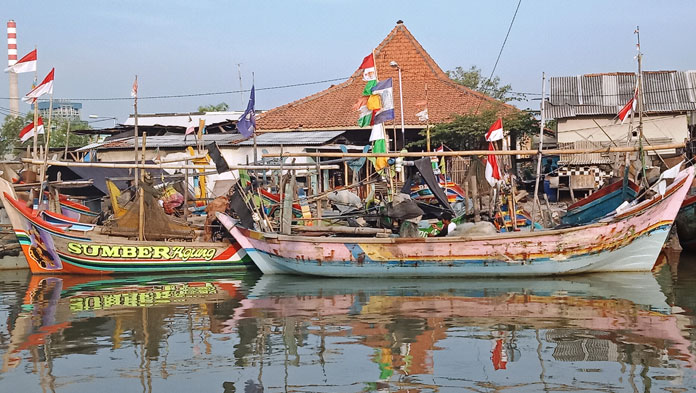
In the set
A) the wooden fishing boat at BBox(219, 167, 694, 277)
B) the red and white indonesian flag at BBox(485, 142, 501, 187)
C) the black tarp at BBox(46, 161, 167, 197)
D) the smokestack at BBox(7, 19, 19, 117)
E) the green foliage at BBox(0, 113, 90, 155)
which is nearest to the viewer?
the wooden fishing boat at BBox(219, 167, 694, 277)

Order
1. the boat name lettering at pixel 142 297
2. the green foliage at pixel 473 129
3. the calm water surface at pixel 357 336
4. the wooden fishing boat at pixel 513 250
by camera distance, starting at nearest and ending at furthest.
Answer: the calm water surface at pixel 357 336 → the boat name lettering at pixel 142 297 → the wooden fishing boat at pixel 513 250 → the green foliage at pixel 473 129

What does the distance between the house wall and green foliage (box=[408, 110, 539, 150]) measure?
1.17 m

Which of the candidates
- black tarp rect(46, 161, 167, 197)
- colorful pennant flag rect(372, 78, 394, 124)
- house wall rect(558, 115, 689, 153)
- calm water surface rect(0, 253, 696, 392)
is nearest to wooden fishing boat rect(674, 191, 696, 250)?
calm water surface rect(0, 253, 696, 392)

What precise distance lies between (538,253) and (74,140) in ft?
98.7

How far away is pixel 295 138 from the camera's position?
2341cm

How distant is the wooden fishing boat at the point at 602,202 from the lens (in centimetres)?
1502

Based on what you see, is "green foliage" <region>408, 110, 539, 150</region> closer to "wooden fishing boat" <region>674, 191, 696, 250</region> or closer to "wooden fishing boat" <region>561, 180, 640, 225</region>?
"wooden fishing boat" <region>561, 180, 640, 225</region>

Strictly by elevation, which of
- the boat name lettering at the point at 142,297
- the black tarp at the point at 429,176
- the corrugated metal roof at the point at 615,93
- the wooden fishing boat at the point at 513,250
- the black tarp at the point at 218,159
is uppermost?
the corrugated metal roof at the point at 615,93

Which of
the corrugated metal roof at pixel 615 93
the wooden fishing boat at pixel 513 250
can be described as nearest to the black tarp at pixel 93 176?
the wooden fishing boat at pixel 513 250

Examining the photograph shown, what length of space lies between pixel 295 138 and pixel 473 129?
16.4 feet

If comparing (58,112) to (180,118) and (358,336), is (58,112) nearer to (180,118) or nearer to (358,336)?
(180,118)

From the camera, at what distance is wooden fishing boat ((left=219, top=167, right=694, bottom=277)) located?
44.1 ft

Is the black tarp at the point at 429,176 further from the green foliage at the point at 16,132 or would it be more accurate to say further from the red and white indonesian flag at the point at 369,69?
the green foliage at the point at 16,132

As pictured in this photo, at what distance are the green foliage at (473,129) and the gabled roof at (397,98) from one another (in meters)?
0.69
